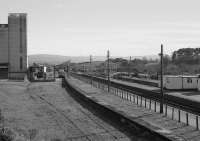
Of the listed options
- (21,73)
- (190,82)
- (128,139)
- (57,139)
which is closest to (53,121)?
(57,139)

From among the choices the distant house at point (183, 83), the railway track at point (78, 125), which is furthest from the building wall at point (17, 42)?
the railway track at point (78, 125)

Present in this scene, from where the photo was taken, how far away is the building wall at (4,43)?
301 feet

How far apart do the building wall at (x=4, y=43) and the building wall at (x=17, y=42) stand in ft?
6.32

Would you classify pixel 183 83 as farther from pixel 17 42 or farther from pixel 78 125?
pixel 17 42

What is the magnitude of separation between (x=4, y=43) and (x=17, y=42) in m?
4.41

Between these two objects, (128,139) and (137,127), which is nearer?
(128,139)

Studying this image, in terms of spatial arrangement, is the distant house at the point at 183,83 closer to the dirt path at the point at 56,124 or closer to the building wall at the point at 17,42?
the dirt path at the point at 56,124

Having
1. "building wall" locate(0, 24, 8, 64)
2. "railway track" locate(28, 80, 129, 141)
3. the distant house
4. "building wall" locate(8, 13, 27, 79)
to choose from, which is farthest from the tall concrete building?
"railway track" locate(28, 80, 129, 141)

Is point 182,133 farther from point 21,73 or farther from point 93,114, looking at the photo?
point 21,73

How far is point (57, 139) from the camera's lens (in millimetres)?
16875

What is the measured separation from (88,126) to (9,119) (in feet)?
23.0

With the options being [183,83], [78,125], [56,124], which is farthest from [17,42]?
[78,125]

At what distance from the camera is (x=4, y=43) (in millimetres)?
91812

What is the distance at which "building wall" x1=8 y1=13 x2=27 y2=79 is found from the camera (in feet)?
295
